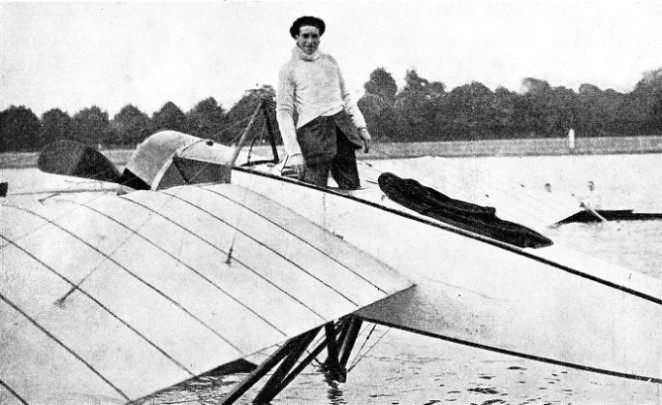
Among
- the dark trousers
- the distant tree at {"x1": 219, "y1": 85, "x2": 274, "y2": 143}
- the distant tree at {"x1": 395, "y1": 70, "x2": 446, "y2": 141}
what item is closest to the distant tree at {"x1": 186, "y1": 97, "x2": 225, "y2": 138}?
the distant tree at {"x1": 219, "y1": 85, "x2": 274, "y2": 143}

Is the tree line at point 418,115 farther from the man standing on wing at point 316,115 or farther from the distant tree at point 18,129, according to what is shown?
the man standing on wing at point 316,115

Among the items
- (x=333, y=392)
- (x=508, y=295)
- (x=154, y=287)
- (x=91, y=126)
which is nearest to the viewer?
(x=154, y=287)

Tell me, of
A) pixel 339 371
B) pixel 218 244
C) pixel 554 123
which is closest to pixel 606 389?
pixel 339 371

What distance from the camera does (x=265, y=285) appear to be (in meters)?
4.01

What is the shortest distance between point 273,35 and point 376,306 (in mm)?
2415

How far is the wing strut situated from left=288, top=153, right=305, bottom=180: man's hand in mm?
1094

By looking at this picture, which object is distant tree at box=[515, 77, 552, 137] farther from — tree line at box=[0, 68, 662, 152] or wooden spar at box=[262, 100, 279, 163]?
wooden spar at box=[262, 100, 279, 163]

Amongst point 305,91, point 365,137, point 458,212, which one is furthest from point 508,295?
point 305,91

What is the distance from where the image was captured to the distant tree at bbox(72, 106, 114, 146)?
891 cm

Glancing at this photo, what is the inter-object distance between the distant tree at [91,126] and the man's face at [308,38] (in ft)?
13.2

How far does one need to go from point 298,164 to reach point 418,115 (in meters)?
3.49

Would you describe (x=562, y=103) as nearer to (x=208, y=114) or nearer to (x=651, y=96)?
(x=651, y=96)

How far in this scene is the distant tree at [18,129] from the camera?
6578mm

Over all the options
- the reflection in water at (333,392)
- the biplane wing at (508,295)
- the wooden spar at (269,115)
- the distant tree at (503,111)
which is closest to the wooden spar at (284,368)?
the biplane wing at (508,295)
